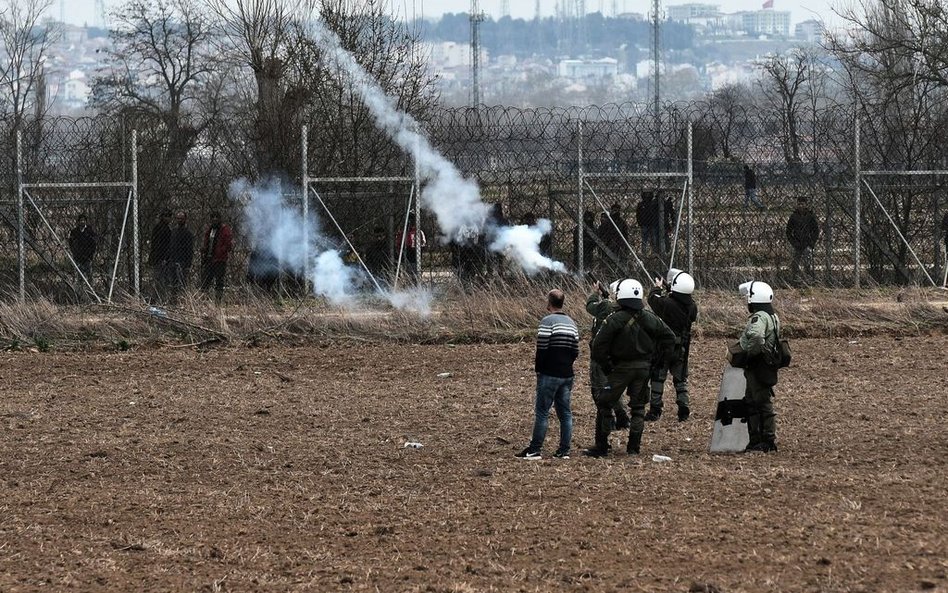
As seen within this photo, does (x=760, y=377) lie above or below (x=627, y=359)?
below

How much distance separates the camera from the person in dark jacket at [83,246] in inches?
728

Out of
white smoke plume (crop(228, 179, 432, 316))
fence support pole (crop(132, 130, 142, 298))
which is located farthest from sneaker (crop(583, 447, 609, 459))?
fence support pole (crop(132, 130, 142, 298))

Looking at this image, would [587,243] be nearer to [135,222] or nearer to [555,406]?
[135,222]

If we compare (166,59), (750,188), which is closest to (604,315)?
(750,188)

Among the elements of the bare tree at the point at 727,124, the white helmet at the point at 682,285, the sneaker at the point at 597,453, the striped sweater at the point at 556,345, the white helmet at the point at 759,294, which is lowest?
the sneaker at the point at 597,453

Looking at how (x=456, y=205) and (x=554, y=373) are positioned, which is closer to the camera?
(x=554, y=373)

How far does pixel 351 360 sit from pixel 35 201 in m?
5.73

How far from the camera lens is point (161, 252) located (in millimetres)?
18516

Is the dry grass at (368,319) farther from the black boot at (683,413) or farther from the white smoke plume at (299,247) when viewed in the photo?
the black boot at (683,413)

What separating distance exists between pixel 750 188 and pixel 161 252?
26.7 feet

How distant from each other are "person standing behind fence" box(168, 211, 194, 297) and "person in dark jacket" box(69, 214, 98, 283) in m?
1.07

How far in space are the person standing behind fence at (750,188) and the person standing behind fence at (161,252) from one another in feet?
26.1

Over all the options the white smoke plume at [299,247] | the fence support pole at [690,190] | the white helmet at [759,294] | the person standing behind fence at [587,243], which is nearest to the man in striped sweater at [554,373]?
the white helmet at [759,294]

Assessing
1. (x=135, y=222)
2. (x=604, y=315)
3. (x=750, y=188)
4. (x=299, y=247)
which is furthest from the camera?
(x=750, y=188)
